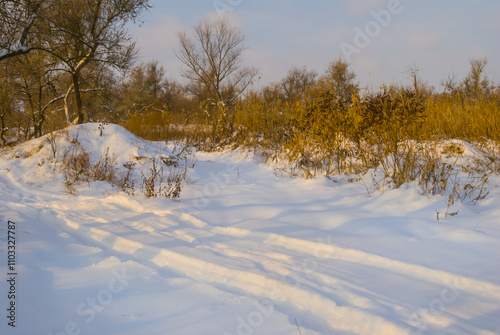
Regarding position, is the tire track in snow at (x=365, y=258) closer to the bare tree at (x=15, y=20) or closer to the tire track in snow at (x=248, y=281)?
the tire track in snow at (x=248, y=281)

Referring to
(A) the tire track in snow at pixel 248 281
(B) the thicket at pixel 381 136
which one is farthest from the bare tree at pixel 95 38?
(A) the tire track in snow at pixel 248 281

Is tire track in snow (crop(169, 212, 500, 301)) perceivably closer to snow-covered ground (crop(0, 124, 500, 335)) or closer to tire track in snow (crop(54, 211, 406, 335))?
snow-covered ground (crop(0, 124, 500, 335))

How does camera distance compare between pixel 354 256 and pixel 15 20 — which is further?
pixel 15 20

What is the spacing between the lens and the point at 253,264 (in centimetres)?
251

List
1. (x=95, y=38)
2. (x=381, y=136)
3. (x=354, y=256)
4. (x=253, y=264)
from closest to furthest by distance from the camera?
1. (x=253, y=264)
2. (x=354, y=256)
3. (x=381, y=136)
4. (x=95, y=38)

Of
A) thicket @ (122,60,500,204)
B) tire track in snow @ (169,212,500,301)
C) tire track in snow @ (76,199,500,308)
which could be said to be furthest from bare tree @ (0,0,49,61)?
thicket @ (122,60,500,204)

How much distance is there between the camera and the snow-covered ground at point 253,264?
1.79 m

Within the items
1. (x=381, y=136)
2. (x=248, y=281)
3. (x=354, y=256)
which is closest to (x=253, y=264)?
(x=248, y=281)

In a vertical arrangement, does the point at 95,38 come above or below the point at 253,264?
above

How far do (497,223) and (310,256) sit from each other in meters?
1.95

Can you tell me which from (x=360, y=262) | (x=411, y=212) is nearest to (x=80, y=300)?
(x=360, y=262)

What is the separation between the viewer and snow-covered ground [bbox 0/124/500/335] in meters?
1.79

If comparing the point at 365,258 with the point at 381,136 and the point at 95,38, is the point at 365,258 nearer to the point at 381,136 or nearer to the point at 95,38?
the point at 381,136

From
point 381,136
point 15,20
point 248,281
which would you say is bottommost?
point 248,281
